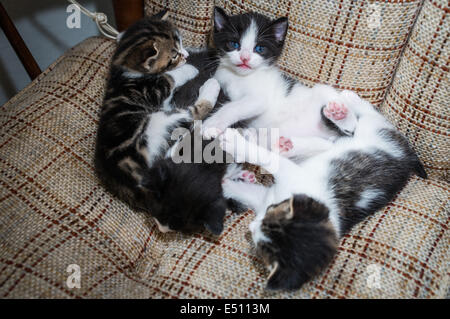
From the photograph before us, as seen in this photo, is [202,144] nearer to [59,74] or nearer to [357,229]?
[357,229]

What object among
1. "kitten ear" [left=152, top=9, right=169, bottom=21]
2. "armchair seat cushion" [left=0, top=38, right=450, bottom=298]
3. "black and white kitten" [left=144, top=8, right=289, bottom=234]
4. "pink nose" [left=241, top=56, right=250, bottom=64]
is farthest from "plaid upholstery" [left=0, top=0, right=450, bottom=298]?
"kitten ear" [left=152, top=9, right=169, bottom=21]

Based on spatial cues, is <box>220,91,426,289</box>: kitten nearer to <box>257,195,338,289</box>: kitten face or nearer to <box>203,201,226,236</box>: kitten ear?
<box>257,195,338,289</box>: kitten face

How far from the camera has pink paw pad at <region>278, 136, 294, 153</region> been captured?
138 cm

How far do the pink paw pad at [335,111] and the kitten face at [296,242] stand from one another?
1.34 feet

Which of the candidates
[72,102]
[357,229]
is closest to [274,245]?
[357,229]

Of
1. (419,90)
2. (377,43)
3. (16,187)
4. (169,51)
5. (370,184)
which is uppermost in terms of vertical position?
(377,43)

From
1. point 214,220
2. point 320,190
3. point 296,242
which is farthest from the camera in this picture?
point 320,190

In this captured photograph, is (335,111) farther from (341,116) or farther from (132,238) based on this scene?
(132,238)

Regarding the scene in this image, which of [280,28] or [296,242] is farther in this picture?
[280,28]

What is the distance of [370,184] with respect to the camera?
1.29 meters

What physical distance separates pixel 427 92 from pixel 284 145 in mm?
560

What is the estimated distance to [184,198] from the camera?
1137mm

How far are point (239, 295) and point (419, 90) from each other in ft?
3.27

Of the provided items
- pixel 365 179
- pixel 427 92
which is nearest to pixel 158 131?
pixel 365 179
